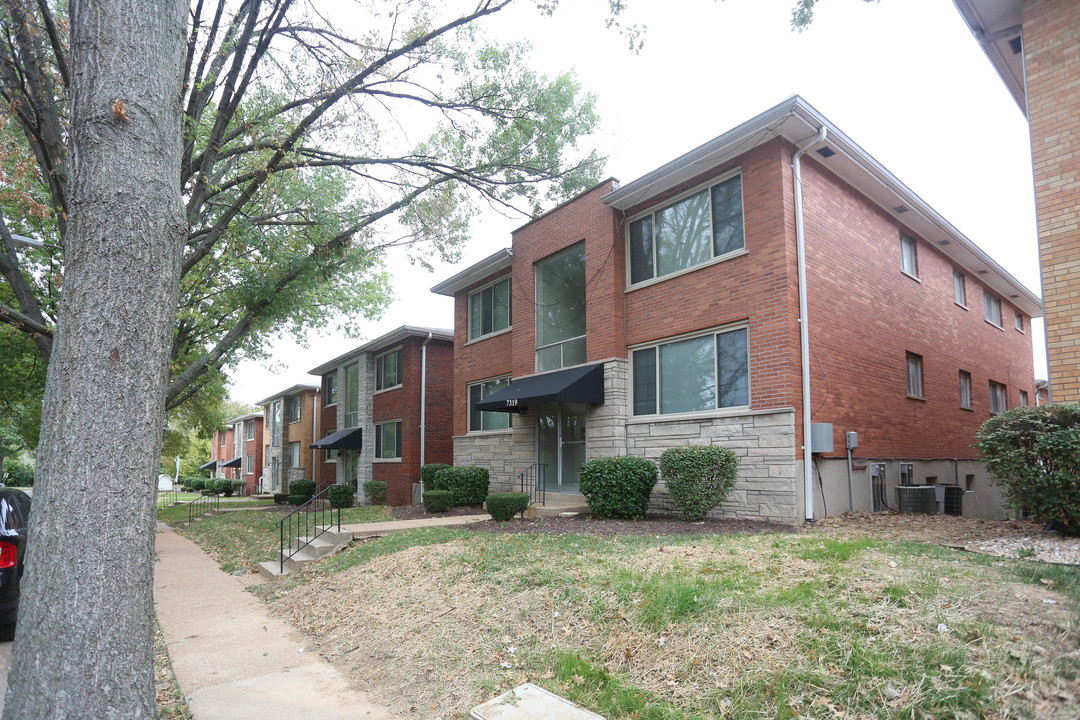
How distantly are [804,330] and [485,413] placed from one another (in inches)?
390

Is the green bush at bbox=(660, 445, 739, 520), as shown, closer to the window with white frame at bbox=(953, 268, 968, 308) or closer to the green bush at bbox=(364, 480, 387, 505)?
the window with white frame at bbox=(953, 268, 968, 308)

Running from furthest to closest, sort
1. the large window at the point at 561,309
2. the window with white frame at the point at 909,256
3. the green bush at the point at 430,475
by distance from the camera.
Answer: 1. the green bush at the point at 430,475
2. the large window at the point at 561,309
3. the window with white frame at the point at 909,256

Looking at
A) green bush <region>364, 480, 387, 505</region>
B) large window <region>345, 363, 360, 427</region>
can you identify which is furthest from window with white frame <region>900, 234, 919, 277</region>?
large window <region>345, 363, 360, 427</region>

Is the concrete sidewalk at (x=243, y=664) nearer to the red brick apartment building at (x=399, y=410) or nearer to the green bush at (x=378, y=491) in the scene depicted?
the red brick apartment building at (x=399, y=410)

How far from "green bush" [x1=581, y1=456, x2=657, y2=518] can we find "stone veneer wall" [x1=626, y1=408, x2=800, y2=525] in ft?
2.55

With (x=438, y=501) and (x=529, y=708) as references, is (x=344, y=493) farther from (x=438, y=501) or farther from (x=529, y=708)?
(x=529, y=708)

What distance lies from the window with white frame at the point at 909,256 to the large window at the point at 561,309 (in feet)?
23.2

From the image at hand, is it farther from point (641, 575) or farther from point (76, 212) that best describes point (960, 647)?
point (76, 212)

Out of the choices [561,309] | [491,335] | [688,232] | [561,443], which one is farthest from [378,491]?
[688,232]

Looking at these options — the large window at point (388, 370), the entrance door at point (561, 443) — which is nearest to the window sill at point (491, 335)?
the entrance door at point (561, 443)

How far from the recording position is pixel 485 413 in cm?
1812

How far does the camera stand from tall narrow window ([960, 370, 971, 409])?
16125 millimetres

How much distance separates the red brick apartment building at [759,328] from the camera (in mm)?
10414

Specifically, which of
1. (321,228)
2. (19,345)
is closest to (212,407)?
(19,345)
